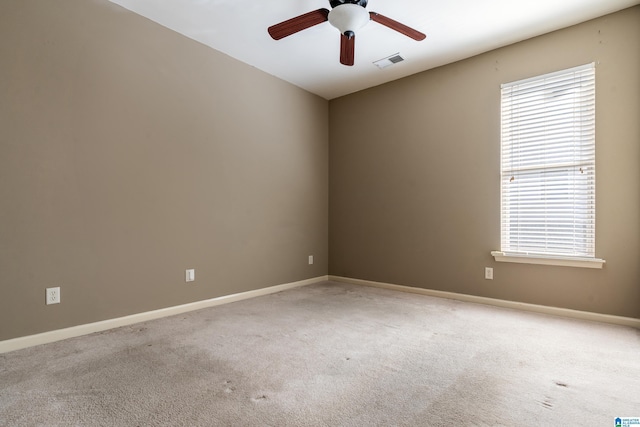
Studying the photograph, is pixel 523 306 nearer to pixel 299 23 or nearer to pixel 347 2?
pixel 347 2

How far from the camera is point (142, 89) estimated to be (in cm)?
301

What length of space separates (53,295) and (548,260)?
13.9ft

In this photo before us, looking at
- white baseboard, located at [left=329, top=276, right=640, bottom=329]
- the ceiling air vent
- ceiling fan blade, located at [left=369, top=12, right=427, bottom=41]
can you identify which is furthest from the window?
ceiling fan blade, located at [left=369, top=12, right=427, bottom=41]

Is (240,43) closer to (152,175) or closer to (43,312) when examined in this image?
(152,175)

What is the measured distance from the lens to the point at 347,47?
276 cm

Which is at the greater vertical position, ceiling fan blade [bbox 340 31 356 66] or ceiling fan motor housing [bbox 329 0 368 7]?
ceiling fan motor housing [bbox 329 0 368 7]

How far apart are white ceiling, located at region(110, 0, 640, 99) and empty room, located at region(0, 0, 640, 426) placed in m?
0.03

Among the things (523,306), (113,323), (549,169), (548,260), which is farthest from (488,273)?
(113,323)

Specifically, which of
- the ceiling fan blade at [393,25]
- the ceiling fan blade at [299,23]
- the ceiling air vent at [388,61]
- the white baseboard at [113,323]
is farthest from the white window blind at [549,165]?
the white baseboard at [113,323]

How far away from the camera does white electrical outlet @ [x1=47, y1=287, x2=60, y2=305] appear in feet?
8.04

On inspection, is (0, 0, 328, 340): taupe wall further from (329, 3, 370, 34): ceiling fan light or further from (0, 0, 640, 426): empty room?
(329, 3, 370, 34): ceiling fan light

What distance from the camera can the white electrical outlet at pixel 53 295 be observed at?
245cm

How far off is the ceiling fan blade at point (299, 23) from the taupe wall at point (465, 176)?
204 cm

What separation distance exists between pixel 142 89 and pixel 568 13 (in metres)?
3.83
